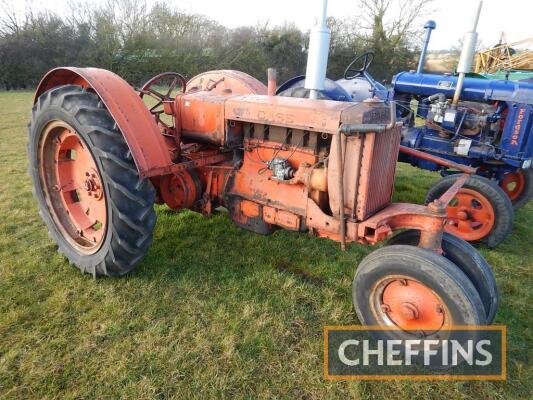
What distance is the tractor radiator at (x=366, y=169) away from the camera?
2104mm

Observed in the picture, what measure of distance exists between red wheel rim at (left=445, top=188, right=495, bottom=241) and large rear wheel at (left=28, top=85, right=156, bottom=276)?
2754mm

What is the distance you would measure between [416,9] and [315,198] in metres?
19.4

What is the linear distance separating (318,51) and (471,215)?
2297mm

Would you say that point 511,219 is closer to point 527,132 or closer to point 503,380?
point 527,132

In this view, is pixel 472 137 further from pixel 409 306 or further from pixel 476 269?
pixel 409 306

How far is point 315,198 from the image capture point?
241 cm

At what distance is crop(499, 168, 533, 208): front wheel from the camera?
163 inches

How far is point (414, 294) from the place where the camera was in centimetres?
197

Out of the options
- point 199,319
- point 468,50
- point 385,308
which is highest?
point 468,50

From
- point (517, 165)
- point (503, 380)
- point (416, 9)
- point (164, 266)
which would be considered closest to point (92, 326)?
point (164, 266)

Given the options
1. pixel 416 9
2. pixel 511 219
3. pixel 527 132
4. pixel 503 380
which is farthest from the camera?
pixel 416 9

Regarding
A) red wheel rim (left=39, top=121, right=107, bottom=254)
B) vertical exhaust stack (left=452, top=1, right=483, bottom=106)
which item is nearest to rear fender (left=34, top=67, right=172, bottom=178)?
red wheel rim (left=39, top=121, right=107, bottom=254)

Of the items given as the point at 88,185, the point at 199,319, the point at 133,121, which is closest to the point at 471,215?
the point at 199,319

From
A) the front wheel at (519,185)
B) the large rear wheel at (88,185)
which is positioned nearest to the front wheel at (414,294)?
the large rear wheel at (88,185)
